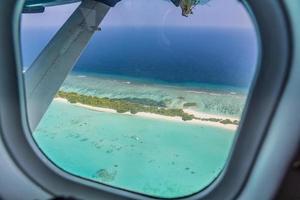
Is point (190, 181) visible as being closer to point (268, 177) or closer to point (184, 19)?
point (268, 177)

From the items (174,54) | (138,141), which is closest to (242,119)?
(174,54)

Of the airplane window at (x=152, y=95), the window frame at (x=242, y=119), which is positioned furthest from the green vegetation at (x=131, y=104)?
the window frame at (x=242, y=119)

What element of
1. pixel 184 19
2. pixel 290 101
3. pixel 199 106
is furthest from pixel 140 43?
pixel 290 101

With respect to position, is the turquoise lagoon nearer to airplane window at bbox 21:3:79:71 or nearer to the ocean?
the ocean

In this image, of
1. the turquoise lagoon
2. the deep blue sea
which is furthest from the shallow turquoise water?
the deep blue sea

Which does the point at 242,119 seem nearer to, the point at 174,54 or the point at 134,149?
the point at 174,54

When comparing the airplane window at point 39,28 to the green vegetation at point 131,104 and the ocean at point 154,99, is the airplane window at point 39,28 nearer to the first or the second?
the ocean at point 154,99
